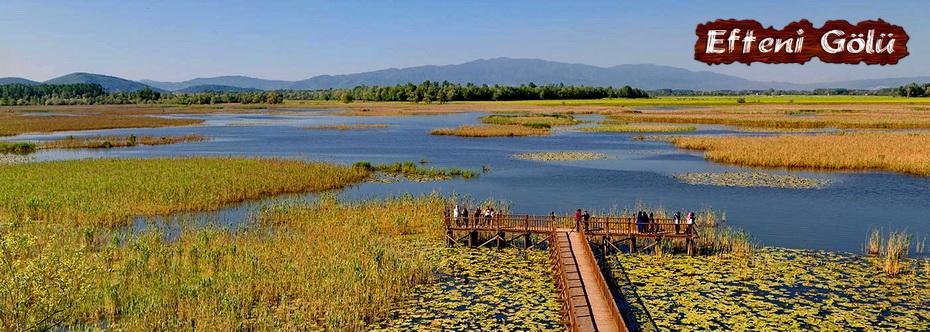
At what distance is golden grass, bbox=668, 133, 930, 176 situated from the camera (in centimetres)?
6862

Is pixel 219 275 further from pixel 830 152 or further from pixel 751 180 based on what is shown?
pixel 830 152

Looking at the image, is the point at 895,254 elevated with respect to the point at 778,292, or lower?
elevated

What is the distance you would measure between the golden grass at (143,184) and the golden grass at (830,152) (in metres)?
44.3

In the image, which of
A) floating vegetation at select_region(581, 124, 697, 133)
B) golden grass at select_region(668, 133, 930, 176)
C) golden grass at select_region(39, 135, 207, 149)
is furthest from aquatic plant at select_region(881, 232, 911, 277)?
golden grass at select_region(39, 135, 207, 149)

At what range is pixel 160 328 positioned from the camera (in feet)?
78.3

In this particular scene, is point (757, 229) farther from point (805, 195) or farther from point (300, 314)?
point (300, 314)

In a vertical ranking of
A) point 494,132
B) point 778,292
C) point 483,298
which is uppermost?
point 494,132

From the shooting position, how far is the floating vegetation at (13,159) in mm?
74150

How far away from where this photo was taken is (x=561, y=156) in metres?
82.9

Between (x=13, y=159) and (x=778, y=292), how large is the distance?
83.3m

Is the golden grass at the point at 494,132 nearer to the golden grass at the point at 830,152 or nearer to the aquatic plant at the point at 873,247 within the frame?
the golden grass at the point at 830,152

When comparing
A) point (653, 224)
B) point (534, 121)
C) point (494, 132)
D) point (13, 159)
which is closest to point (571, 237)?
point (653, 224)

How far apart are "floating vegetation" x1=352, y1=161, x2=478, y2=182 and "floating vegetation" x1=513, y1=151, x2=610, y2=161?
584 inches

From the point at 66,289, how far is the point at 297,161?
172ft
